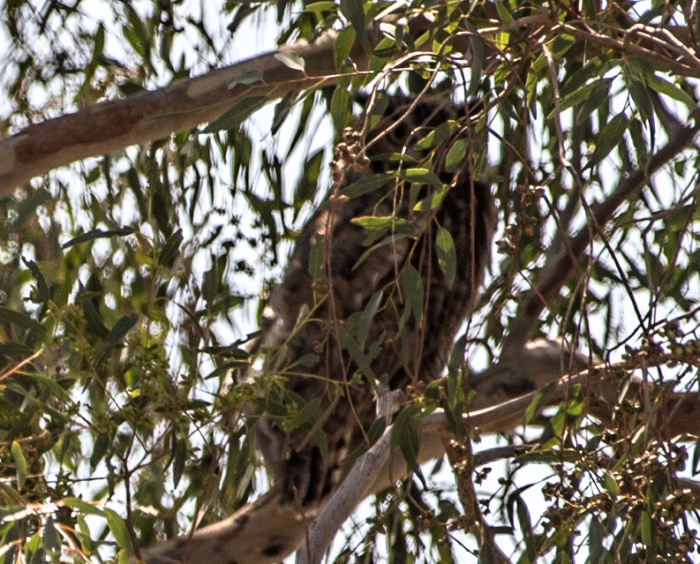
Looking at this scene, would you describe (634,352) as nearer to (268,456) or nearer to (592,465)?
(592,465)

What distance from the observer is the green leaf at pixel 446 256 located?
1277 millimetres

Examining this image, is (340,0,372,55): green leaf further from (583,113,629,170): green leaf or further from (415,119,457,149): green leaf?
(583,113,629,170): green leaf

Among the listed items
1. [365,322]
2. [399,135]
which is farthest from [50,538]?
[399,135]

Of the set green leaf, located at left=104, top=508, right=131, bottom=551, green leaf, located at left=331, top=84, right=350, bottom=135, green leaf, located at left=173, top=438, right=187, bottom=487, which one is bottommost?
green leaf, located at left=104, top=508, right=131, bottom=551

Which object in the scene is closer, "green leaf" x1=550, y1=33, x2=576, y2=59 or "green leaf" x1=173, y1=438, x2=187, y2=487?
"green leaf" x1=550, y1=33, x2=576, y2=59

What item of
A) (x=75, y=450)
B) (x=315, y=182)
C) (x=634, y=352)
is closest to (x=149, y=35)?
(x=315, y=182)

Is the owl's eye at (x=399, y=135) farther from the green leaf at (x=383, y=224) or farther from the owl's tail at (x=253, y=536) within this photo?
the green leaf at (x=383, y=224)

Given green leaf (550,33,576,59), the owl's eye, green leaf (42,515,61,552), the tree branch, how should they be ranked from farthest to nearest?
the owl's eye
the tree branch
green leaf (550,33,576,59)
green leaf (42,515,61,552)

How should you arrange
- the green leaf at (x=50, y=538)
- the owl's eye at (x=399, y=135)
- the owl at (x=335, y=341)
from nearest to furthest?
1. the green leaf at (x=50, y=538)
2. the owl at (x=335, y=341)
3. the owl's eye at (x=399, y=135)

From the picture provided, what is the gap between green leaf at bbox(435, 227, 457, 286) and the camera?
1.28 metres

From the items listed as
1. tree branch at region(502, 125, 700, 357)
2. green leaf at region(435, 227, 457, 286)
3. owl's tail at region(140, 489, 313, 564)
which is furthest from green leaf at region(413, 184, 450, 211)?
owl's tail at region(140, 489, 313, 564)

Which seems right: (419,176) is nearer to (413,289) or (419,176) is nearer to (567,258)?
(413,289)

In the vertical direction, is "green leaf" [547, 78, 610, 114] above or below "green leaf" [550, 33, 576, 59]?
below

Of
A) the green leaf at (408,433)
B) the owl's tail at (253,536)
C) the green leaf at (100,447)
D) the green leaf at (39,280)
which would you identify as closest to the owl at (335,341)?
the owl's tail at (253,536)
